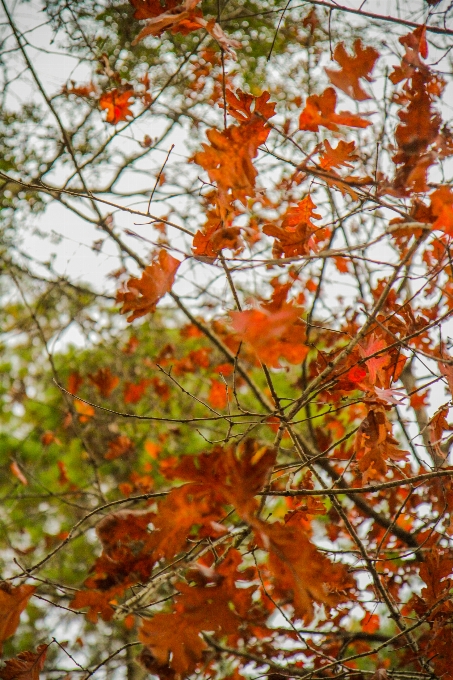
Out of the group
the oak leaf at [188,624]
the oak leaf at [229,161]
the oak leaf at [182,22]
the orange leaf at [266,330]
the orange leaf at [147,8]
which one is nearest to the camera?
the orange leaf at [266,330]

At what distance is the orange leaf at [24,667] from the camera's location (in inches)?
46.6

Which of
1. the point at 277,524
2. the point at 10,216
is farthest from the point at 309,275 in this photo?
the point at 277,524

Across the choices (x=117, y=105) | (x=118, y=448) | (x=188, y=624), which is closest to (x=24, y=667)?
(x=188, y=624)

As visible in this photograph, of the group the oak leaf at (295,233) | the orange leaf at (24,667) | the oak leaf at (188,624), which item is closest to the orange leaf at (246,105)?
the oak leaf at (295,233)

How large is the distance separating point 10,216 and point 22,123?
22.3 inches

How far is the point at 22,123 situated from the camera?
2994mm

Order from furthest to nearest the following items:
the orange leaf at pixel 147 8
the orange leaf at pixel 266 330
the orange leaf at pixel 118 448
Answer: the orange leaf at pixel 118 448 < the orange leaf at pixel 147 8 < the orange leaf at pixel 266 330

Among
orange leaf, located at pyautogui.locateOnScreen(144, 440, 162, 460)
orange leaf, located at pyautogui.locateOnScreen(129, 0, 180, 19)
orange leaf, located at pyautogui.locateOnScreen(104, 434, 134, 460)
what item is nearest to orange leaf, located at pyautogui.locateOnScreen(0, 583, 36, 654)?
orange leaf, located at pyautogui.locateOnScreen(129, 0, 180, 19)

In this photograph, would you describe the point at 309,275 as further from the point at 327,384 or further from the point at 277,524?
the point at 277,524

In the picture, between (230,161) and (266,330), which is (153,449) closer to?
(230,161)

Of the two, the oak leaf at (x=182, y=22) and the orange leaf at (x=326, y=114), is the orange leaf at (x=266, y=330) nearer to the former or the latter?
the orange leaf at (x=326, y=114)

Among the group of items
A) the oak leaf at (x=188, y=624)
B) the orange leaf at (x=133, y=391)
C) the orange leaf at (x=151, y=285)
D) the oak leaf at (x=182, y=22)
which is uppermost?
the orange leaf at (x=133, y=391)

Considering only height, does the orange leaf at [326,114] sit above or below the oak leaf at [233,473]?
above

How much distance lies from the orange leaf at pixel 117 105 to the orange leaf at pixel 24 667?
2118 mm
